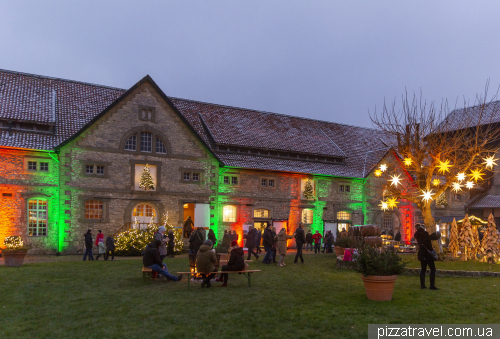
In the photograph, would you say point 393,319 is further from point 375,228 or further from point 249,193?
point 249,193

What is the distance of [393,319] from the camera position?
827cm

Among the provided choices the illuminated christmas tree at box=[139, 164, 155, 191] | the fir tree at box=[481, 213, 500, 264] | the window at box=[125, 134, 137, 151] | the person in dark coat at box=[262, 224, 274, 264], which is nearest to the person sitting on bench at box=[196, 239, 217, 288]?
the person in dark coat at box=[262, 224, 274, 264]

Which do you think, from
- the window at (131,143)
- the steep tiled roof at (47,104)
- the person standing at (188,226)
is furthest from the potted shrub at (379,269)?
the steep tiled roof at (47,104)

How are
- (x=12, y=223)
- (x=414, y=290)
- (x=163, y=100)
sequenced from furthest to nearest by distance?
1. (x=163, y=100)
2. (x=12, y=223)
3. (x=414, y=290)

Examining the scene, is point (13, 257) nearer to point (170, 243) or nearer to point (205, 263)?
point (170, 243)

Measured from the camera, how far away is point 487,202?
42.3 m

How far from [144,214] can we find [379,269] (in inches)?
842

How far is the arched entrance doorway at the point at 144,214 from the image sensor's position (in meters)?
28.2

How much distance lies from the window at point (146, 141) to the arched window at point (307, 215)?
13472mm

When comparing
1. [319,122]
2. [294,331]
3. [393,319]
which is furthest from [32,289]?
[319,122]

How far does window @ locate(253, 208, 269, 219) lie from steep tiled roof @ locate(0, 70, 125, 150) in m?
14.0

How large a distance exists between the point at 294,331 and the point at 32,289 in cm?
832


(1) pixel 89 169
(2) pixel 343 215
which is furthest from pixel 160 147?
(2) pixel 343 215

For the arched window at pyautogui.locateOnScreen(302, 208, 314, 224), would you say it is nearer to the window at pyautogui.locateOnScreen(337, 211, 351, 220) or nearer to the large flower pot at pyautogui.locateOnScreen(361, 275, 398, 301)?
the window at pyautogui.locateOnScreen(337, 211, 351, 220)
